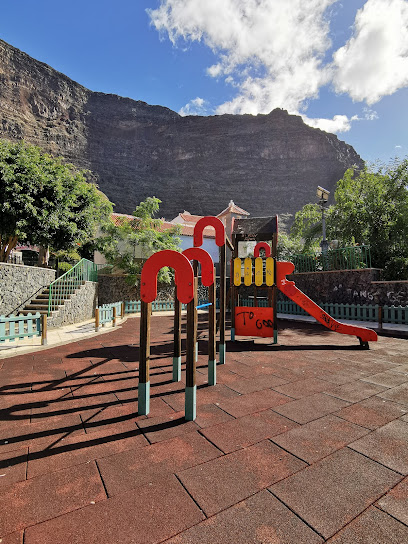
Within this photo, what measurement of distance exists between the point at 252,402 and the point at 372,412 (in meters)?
1.65

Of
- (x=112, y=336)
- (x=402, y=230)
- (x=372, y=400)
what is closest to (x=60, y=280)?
(x=112, y=336)

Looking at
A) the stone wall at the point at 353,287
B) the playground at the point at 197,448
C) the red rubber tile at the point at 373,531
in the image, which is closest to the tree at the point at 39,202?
the playground at the point at 197,448

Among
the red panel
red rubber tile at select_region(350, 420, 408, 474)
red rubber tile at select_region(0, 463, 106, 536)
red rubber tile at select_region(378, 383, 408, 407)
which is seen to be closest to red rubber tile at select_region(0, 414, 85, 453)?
red rubber tile at select_region(0, 463, 106, 536)

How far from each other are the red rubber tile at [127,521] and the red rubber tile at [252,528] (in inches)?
3.6

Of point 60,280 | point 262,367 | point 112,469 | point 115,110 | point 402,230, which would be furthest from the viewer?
point 115,110

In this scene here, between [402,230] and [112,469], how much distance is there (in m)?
17.6

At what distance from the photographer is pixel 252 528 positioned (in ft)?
6.25

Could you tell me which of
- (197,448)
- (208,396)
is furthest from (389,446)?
(208,396)

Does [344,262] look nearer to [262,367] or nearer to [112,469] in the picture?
[262,367]

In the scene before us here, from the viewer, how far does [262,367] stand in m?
5.93

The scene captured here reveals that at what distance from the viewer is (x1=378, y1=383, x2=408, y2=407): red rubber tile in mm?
4164

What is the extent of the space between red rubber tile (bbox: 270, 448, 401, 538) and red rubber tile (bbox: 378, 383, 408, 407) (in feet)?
6.40

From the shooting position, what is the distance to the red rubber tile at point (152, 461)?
2398 millimetres

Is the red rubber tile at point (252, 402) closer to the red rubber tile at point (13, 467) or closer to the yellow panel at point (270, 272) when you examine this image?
the red rubber tile at point (13, 467)
